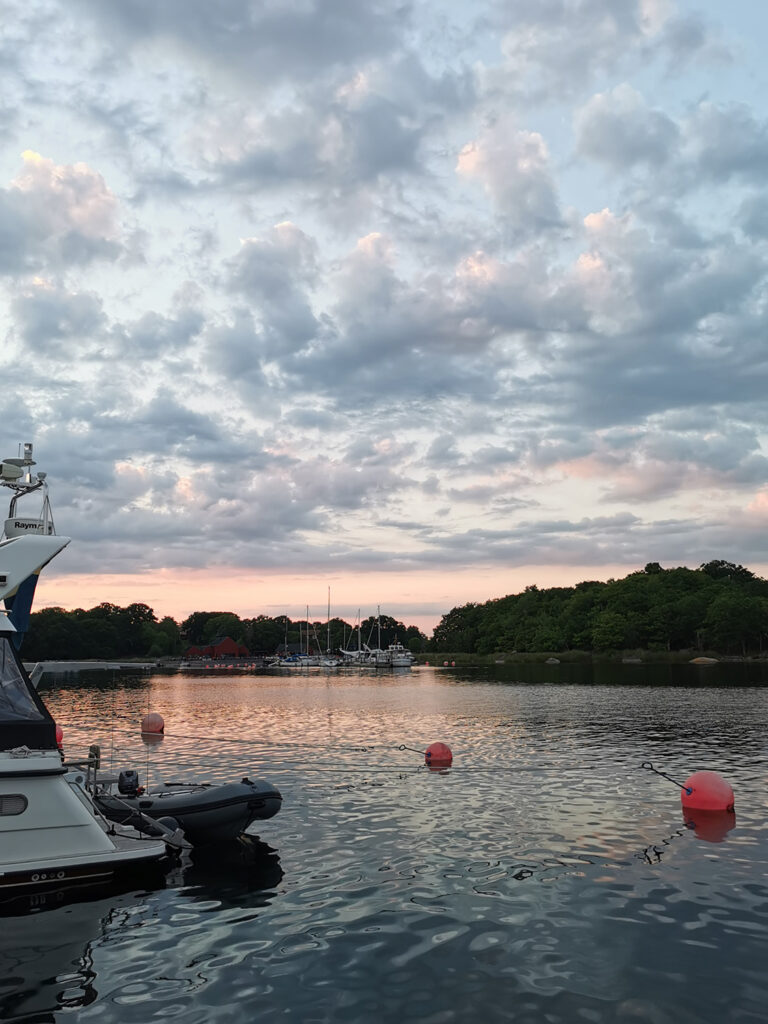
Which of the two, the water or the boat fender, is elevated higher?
the boat fender

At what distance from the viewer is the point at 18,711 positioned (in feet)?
50.0

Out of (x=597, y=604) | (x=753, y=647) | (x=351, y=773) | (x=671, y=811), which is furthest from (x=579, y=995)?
(x=597, y=604)

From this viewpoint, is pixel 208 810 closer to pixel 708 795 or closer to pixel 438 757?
pixel 708 795

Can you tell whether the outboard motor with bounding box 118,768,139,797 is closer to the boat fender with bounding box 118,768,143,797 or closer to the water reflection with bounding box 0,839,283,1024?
the boat fender with bounding box 118,768,143,797

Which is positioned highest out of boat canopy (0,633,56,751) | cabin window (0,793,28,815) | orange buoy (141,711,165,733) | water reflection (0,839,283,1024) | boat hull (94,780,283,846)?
boat canopy (0,633,56,751)

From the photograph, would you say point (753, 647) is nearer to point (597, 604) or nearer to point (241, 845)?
point (597, 604)

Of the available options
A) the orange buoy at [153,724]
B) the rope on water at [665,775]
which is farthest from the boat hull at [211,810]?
the orange buoy at [153,724]

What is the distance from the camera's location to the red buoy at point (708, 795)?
883 inches

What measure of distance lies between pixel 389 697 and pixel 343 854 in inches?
2397

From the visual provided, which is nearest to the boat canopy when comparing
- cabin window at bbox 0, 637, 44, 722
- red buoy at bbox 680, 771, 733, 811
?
cabin window at bbox 0, 637, 44, 722

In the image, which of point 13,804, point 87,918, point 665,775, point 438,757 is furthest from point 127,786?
point 665,775

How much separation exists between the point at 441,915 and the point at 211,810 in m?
6.99

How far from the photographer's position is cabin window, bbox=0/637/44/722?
1516cm

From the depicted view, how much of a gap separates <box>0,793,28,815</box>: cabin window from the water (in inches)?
82.1
